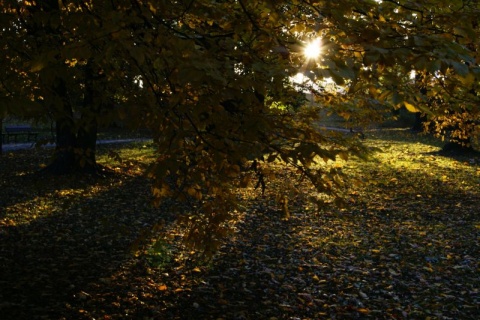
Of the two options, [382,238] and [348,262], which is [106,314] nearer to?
[348,262]

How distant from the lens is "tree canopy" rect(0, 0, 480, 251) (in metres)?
2.95

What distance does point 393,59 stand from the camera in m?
2.83

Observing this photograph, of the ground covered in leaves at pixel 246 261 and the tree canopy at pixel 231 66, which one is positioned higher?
the tree canopy at pixel 231 66

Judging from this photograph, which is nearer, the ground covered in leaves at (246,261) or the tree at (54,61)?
the tree at (54,61)

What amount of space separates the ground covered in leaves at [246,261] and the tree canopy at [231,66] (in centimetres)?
81

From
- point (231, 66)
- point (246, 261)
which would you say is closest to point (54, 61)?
point (231, 66)

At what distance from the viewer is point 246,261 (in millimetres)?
7727

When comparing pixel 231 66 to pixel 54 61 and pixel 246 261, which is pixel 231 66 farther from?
pixel 246 261

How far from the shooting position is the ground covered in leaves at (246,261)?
5695 millimetres

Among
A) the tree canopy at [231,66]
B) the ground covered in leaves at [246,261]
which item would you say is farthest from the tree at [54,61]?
the ground covered in leaves at [246,261]

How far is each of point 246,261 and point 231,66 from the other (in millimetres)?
5048

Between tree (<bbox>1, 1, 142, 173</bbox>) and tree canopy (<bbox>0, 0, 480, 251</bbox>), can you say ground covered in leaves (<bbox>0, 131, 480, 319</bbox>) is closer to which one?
tree canopy (<bbox>0, 0, 480, 251</bbox>)

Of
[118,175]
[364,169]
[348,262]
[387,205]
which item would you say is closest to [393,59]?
[348,262]

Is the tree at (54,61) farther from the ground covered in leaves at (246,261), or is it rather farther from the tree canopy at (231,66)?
the ground covered in leaves at (246,261)
